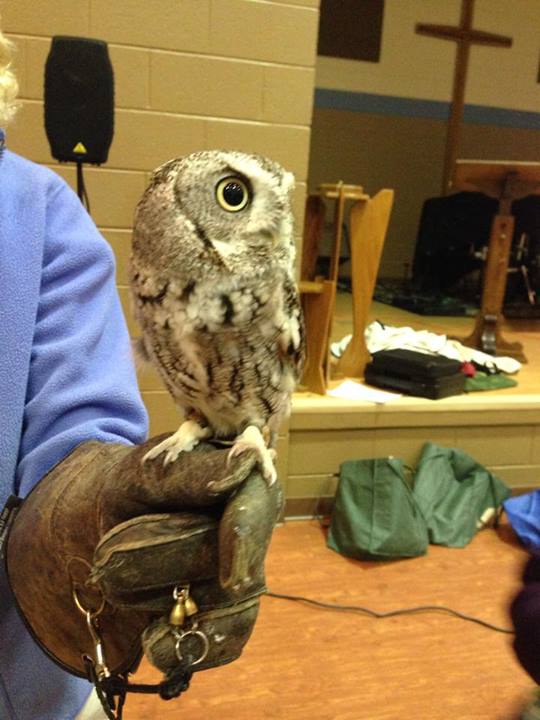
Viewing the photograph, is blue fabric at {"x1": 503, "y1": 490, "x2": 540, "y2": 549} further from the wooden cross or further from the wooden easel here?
the wooden cross

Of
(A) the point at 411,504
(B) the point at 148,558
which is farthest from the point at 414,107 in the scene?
(B) the point at 148,558

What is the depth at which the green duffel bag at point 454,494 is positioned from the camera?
2359 millimetres

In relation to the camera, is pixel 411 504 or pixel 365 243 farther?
pixel 365 243

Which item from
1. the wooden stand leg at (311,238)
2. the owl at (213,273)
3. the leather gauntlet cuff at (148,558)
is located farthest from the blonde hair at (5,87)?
the wooden stand leg at (311,238)

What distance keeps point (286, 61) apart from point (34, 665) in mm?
1812

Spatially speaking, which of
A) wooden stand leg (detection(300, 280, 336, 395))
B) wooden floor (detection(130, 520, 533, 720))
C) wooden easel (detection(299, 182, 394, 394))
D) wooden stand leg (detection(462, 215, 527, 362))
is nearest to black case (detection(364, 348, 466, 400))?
wooden easel (detection(299, 182, 394, 394))

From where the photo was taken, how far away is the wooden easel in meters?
2.41

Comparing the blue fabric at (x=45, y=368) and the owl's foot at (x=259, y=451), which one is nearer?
the owl's foot at (x=259, y=451)

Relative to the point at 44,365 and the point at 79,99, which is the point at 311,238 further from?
the point at 44,365

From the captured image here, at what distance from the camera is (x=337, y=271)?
256cm

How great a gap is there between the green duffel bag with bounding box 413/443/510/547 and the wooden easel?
18.8 inches

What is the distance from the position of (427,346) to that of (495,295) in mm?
556

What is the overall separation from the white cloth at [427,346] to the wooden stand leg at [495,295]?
0.60ft

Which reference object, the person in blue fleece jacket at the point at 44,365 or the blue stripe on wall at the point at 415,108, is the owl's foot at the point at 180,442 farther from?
the blue stripe on wall at the point at 415,108
